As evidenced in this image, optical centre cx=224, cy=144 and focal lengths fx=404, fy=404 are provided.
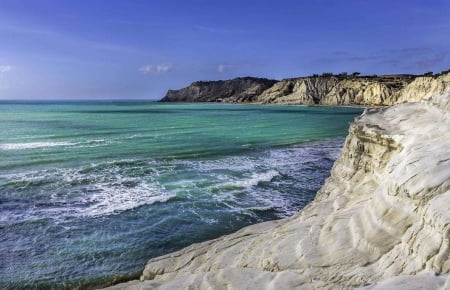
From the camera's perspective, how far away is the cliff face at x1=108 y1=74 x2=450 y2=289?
581 centimetres

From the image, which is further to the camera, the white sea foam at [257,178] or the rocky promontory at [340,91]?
the rocky promontory at [340,91]

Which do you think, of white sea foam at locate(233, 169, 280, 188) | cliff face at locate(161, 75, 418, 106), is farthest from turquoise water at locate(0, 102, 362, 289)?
cliff face at locate(161, 75, 418, 106)

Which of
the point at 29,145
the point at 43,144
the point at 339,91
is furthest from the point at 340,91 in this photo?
the point at 29,145

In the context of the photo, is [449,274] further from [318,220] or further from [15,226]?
[15,226]

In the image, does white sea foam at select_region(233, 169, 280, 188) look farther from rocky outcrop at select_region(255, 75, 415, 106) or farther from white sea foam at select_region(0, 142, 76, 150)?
rocky outcrop at select_region(255, 75, 415, 106)

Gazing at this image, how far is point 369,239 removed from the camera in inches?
274

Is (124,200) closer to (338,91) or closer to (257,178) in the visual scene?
(257,178)

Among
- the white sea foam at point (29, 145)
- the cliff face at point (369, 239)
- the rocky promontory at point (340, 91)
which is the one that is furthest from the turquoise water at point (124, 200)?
the rocky promontory at point (340, 91)

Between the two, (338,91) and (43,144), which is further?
(338,91)

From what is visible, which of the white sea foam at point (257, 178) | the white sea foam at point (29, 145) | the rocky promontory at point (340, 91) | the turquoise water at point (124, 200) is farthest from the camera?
the rocky promontory at point (340, 91)

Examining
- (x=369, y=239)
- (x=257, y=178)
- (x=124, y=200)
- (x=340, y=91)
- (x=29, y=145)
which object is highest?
(x=340, y=91)

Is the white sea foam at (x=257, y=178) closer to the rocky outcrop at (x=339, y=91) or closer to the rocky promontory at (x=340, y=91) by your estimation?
the rocky promontory at (x=340, y=91)

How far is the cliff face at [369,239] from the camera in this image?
19.1ft

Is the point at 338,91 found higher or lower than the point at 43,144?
higher
